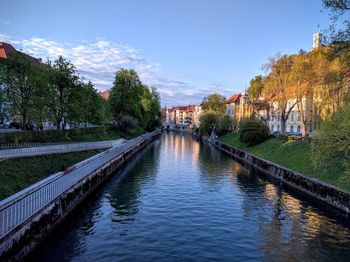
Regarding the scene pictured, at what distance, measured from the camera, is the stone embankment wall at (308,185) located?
70.2ft

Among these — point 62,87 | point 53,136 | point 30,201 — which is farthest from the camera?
point 62,87

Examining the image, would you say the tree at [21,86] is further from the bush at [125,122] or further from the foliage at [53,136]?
the bush at [125,122]

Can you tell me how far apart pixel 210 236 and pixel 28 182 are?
11.7 metres

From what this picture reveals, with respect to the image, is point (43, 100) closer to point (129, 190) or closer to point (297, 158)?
point (129, 190)

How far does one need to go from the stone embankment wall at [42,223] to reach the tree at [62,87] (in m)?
16.7

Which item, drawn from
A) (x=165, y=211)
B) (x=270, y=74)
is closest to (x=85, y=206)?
(x=165, y=211)

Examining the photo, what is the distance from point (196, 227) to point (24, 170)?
1198 centimetres

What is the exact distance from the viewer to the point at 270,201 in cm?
2442

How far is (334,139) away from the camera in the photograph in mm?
21078

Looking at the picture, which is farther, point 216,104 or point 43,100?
point 216,104

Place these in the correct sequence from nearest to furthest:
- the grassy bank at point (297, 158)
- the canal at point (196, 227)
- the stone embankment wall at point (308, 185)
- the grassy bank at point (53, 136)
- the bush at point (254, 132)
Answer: the canal at point (196, 227) → the stone embankment wall at point (308, 185) → the grassy bank at point (297, 158) → the grassy bank at point (53, 136) → the bush at point (254, 132)

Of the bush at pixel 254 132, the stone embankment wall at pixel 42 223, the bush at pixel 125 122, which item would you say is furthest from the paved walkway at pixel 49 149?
the bush at pixel 254 132

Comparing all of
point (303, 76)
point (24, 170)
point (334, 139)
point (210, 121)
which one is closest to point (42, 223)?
point (24, 170)

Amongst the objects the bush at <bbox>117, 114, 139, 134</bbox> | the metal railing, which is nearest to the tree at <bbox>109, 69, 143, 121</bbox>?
the bush at <bbox>117, 114, 139, 134</bbox>
